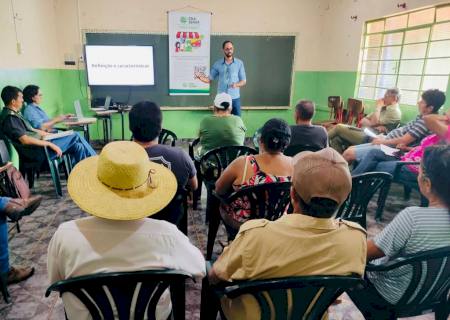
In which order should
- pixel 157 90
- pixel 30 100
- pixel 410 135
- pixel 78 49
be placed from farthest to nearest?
pixel 157 90 → pixel 78 49 → pixel 30 100 → pixel 410 135

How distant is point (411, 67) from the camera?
14.7 ft

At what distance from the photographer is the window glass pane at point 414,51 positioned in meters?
4.26

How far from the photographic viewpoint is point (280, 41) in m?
5.93

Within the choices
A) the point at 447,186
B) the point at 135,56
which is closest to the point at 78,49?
the point at 135,56

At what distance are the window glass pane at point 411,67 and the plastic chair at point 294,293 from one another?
4298 millimetres

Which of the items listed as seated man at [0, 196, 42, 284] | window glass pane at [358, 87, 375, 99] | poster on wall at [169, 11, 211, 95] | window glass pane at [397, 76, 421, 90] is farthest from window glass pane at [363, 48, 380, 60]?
seated man at [0, 196, 42, 284]

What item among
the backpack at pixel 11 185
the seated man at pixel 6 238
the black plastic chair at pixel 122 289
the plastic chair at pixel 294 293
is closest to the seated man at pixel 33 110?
the backpack at pixel 11 185

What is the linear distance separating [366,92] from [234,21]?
2558mm

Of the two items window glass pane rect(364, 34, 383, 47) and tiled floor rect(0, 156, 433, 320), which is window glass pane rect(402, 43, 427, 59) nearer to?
window glass pane rect(364, 34, 383, 47)

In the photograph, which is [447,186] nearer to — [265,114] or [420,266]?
[420,266]

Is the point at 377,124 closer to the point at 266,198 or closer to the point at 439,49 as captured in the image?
the point at 439,49

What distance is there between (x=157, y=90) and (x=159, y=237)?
5056 mm

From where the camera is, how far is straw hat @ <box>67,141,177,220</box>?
3.32 feet

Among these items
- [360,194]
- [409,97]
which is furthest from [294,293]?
[409,97]
